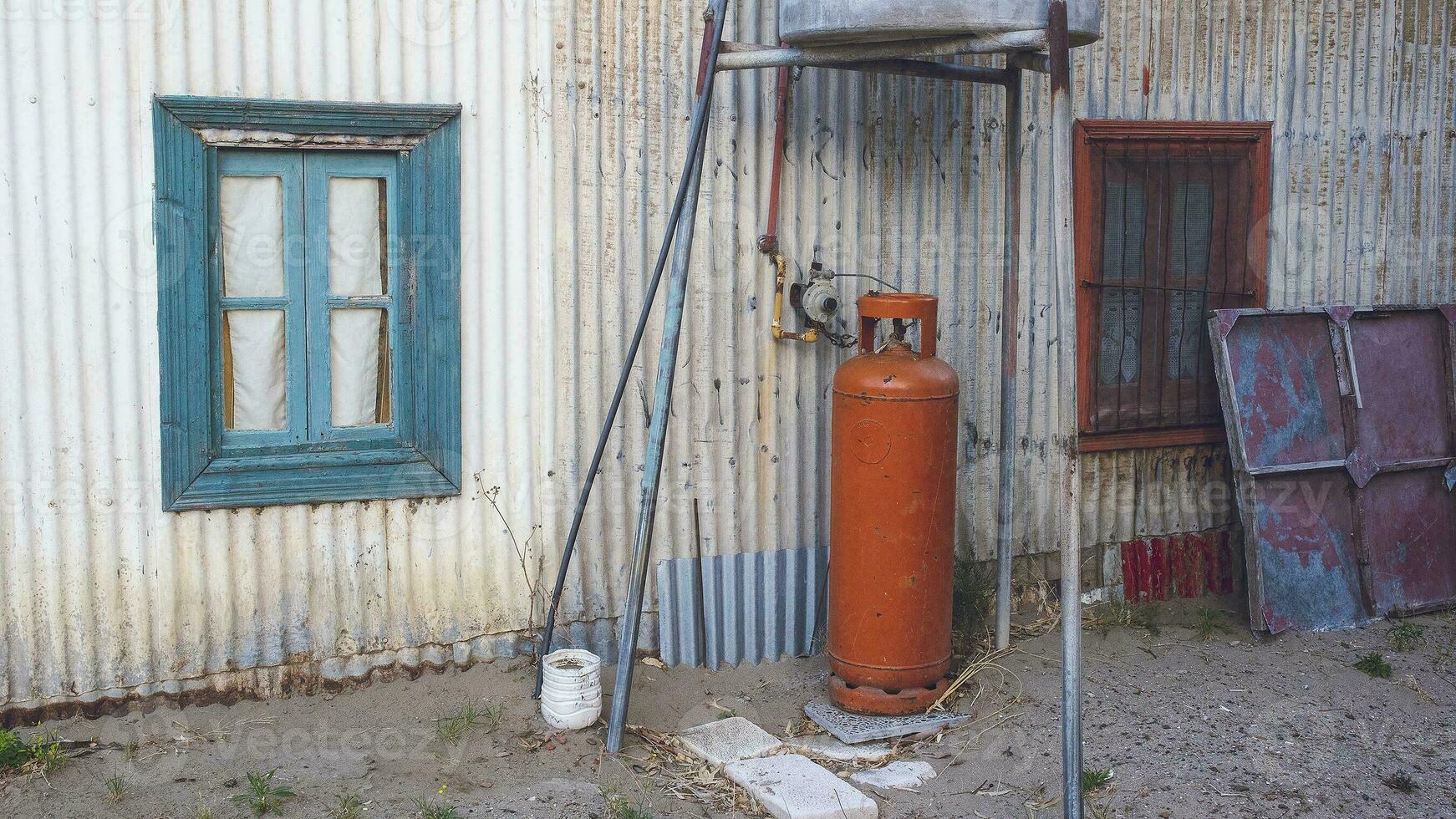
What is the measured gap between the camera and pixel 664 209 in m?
5.71

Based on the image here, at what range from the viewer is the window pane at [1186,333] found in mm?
7086

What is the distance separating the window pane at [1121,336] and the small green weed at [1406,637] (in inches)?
74.0

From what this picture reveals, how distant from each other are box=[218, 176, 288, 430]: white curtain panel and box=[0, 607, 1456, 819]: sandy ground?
1247mm

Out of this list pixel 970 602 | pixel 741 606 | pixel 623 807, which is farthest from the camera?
pixel 970 602

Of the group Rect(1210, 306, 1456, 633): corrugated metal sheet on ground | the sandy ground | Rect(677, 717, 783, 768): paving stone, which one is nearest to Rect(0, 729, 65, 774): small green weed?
the sandy ground

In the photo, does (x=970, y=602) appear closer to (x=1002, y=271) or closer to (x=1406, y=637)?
(x=1002, y=271)

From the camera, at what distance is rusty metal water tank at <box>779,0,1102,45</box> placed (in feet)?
15.2

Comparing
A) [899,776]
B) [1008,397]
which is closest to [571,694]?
[899,776]

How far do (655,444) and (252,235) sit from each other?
1848 mm

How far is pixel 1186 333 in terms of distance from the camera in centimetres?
712

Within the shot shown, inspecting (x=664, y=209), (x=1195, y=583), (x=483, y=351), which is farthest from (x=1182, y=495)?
(x=483, y=351)

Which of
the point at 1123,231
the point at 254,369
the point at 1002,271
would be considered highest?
A: the point at 1123,231

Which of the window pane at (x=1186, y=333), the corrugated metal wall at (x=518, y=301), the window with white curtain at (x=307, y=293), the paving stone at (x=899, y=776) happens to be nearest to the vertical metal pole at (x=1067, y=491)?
the corrugated metal wall at (x=518, y=301)

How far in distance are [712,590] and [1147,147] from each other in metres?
3.38
